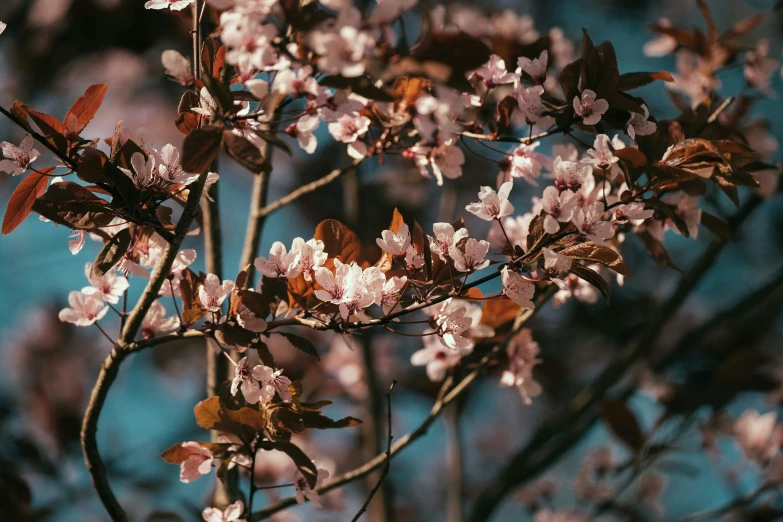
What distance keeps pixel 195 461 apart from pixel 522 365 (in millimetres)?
410

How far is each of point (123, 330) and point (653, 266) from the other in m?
2.20

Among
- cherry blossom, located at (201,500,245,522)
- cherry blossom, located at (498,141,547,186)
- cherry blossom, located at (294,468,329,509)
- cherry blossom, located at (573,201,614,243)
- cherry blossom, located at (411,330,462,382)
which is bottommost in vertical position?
cherry blossom, located at (411,330,462,382)

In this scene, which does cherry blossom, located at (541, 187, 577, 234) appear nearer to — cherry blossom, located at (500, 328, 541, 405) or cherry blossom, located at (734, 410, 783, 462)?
cherry blossom, located at (500, 328, 541, 405)

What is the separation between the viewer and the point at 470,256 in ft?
1.99

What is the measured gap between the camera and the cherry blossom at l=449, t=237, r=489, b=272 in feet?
1.98

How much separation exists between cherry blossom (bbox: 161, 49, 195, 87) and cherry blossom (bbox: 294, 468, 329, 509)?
40 cm

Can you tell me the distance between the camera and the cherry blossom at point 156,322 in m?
0.69

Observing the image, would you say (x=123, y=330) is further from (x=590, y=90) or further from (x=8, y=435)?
(x=8, y=435)

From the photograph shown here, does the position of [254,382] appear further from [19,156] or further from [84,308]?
[19,156]

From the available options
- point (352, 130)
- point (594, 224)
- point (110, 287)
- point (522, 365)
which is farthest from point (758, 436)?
point (110, 287)

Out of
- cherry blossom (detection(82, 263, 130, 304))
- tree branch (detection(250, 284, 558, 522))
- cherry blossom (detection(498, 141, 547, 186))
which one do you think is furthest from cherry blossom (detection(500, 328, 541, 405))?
cherry blossom (detection(82, 263, 130, 304))

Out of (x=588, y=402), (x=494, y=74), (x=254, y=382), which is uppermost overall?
(x=494, y=74)

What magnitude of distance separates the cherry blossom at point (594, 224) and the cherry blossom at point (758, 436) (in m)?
1.04

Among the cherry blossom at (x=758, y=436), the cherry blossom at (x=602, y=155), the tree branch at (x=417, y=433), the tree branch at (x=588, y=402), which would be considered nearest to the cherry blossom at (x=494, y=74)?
the cherry blossom at (x=602, y=155)
